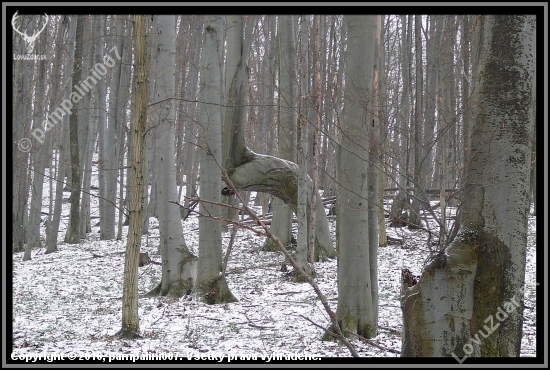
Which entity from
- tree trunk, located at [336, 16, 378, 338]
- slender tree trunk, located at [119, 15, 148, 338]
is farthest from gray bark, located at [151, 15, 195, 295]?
tree trunk, located at [336, 16, 378, 338]

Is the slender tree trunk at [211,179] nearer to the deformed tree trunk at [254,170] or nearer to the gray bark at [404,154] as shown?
the deformed tree trunk at [254,170]

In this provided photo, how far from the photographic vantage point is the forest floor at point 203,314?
4.89 metres

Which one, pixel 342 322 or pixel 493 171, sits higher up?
pixel 493 171

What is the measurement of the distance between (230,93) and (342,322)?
4.61 m

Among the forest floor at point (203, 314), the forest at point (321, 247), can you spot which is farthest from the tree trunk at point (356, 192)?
the forest floor at point (203, 314)

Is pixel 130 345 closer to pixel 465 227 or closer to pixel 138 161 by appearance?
pixel 138 161

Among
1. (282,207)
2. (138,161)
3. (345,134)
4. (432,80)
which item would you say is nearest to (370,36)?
(345,134)

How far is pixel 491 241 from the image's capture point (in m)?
3.27

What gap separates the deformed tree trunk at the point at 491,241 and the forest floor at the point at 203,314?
0.43 m

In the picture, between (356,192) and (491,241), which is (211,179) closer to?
(356,192)

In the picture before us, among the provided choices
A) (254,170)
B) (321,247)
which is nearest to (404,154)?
(254,170)

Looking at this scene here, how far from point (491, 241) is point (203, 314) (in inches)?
173

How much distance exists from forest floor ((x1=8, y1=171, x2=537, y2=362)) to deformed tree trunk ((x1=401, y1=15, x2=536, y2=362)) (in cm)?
43
